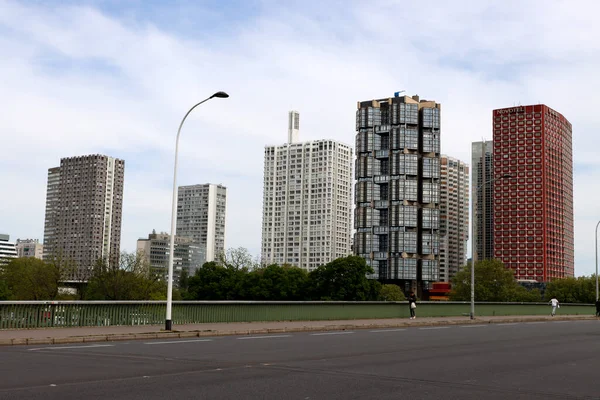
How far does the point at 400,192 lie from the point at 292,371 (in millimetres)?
153166

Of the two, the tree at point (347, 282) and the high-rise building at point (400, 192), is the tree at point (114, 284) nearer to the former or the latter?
the tree at point (347, 282)

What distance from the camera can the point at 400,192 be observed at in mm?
164750

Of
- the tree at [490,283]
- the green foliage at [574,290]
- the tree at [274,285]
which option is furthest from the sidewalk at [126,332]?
the green foliage at [574,290]

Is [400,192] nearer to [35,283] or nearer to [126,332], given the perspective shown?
[35,283]

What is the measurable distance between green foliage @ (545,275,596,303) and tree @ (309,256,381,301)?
185 ft

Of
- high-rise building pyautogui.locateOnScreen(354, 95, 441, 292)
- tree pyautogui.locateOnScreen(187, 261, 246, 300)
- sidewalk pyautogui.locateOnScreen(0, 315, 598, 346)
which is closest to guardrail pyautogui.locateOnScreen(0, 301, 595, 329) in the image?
sidewalk pyautogui.locateOnScreen(0, 315, 598, 346)

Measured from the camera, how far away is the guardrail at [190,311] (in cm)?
2352

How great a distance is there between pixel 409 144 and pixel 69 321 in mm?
145874

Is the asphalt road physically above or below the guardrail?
below

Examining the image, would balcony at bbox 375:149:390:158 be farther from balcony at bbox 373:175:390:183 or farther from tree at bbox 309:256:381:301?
tree at bbox 309:256:381:301

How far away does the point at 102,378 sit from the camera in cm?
1170

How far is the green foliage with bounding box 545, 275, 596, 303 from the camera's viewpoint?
476 ft

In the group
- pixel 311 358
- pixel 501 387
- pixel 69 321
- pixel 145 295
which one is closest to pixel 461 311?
pixel 69 321

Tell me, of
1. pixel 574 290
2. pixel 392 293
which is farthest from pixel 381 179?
pixel 574 290
